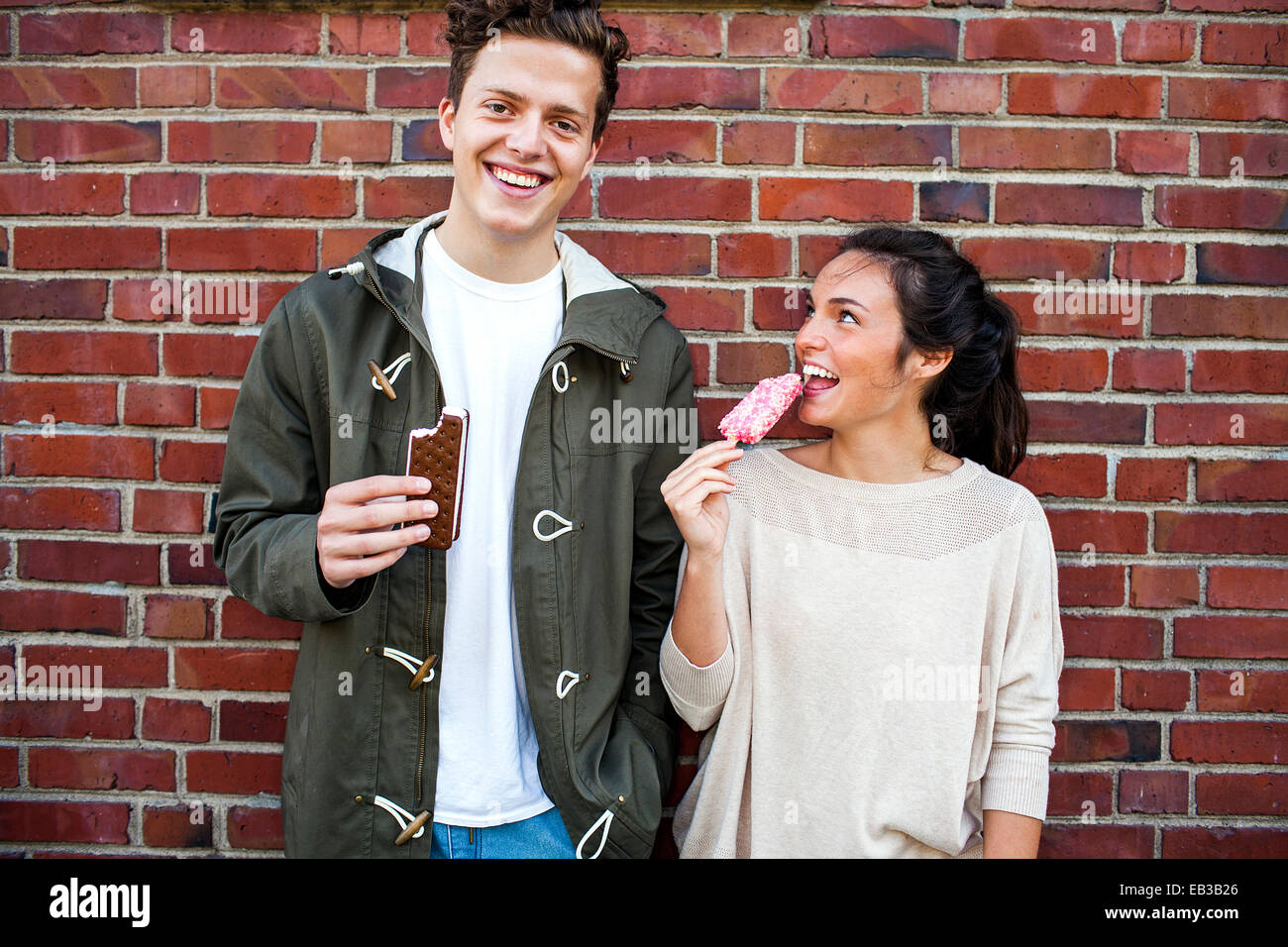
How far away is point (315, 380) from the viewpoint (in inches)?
88.3

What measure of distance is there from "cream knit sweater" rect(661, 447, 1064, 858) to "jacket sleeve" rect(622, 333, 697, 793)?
0.36 ft

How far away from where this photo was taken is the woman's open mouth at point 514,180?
222 centimetres

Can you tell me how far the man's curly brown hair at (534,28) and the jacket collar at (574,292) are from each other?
0.37m

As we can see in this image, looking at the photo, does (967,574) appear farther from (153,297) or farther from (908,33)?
(153,297)

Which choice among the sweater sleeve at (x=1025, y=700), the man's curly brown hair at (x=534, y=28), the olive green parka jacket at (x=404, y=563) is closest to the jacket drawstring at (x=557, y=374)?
the olive green parka jacket at (x=404, y=563)

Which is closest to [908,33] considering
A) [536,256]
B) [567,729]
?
[536,256]

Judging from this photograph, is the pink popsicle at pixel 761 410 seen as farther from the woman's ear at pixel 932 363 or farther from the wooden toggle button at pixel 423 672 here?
the wooden toggle button at pixel 423 672

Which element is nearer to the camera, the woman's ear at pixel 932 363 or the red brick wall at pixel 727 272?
the woman's ear at pixel 932 363

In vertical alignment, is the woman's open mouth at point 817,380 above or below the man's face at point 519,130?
below

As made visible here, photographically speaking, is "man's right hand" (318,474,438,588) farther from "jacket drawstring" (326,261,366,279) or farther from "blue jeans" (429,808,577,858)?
"blue jeans" (429,808,577,858)

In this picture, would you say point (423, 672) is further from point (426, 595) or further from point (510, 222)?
point (510, 222)

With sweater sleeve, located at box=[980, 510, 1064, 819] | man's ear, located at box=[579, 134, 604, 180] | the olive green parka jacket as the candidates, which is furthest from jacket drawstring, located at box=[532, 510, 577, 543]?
sweater sleeve, located at box=[980, 510, 1064, 819]

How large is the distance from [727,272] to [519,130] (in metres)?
0.75
